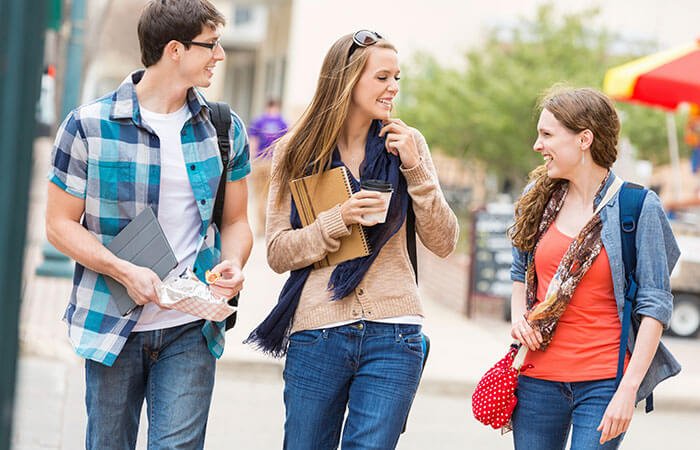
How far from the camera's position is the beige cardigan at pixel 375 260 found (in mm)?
3045

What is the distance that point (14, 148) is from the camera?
114cm

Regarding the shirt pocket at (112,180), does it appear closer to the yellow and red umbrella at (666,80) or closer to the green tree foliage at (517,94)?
the yellow and red umbrella at (666,80)

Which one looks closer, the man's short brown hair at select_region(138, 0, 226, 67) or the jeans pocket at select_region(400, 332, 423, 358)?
the man's short brown hair at select_region(138, 0, 226, 67)

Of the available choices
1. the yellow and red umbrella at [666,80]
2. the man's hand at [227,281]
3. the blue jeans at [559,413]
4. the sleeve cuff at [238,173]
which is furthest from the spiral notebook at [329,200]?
the yellow and red umbrella at [666,80]

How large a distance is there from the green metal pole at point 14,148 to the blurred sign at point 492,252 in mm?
9276

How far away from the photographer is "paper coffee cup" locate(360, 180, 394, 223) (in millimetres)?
2953

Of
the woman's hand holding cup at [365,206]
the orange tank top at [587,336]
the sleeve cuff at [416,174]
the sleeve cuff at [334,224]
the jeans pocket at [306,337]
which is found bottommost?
the jeans pocket at [306,337]

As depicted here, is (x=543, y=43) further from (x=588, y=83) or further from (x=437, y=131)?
(x=437, y=131)

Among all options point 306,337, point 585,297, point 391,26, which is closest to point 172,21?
point 306,337

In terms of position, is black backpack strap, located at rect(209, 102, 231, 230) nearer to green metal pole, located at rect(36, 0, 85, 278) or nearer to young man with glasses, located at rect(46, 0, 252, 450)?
young man with glasses, located at rect(46, 0, 252, 450)

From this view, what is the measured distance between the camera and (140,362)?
2.98 m

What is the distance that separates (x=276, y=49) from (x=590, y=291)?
24.1 m

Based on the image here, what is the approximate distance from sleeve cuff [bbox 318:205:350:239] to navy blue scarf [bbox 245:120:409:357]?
0.10 m

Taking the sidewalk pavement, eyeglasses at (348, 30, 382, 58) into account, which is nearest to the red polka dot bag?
eyeglasses at (348, 30, 382, 58)
